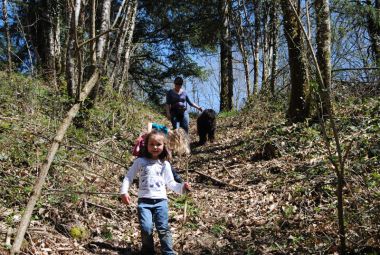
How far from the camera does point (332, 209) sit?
4625 mm

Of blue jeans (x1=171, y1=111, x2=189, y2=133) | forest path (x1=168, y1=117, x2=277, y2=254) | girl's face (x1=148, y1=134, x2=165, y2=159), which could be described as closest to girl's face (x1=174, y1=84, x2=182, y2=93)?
blue jeans (x1=171, y1=111, x2=189, y2=133)

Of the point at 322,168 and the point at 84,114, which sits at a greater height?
the point at 84,114

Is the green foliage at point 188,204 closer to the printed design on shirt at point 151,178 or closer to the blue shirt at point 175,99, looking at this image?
the printed design on shirt at point 151,178

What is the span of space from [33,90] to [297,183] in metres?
5.50

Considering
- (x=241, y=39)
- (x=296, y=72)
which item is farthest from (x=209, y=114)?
(x=241, y=39)

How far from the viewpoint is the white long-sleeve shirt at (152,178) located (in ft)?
14.8

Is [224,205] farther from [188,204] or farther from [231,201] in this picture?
[188,204]

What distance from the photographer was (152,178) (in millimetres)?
4562

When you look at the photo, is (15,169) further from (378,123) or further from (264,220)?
(378,123)

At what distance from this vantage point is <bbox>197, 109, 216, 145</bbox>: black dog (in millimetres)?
10327

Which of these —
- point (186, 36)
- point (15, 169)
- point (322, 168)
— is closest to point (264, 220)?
point (322, 168)

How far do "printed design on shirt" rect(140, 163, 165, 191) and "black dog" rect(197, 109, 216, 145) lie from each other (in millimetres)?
5743

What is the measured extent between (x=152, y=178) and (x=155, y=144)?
403mm

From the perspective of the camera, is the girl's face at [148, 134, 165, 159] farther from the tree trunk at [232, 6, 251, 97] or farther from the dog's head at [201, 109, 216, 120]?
the tree trunk at [232, 6, 251, 97]
